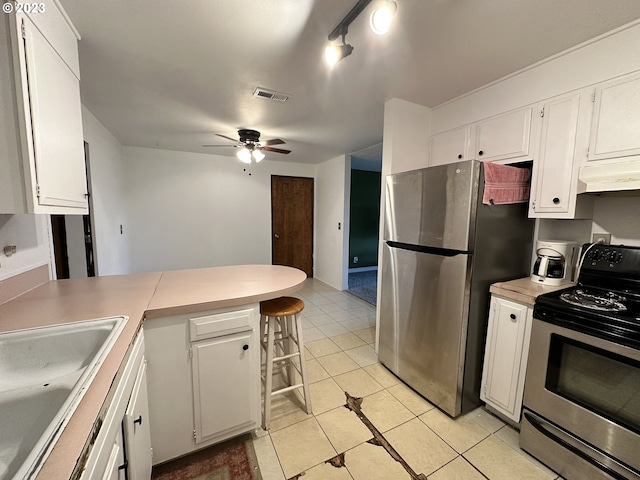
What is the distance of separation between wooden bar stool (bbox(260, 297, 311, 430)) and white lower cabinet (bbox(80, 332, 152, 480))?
64cm

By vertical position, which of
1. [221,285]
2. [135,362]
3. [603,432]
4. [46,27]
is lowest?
[603,432]

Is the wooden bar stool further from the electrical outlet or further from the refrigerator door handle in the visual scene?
the electrical outlet

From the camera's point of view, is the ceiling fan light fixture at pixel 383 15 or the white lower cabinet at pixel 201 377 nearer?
the ceiling fan light fixture at pixel 383 15

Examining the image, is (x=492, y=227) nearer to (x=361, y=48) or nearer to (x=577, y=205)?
(x=577, y=205)

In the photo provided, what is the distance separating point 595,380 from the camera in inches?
49.0

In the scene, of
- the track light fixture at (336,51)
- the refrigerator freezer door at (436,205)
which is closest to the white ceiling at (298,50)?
the track light fixture at (336,51)

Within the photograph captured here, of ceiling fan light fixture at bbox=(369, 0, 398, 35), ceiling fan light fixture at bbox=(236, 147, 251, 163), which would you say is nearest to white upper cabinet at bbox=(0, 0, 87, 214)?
ceiling fan light fixture at bbox=(369, 0, 398, 35)

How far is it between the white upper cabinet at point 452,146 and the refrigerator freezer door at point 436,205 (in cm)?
59

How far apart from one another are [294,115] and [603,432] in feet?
10.0

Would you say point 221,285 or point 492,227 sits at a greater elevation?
point 492,227

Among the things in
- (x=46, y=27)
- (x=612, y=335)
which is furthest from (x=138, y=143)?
(x=612, y=335)

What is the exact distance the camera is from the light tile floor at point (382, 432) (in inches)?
54.0

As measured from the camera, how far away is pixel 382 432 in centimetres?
162

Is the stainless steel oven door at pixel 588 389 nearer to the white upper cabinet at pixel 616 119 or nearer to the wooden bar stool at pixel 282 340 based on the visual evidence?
the white upper cabinet at pixel 616 119
